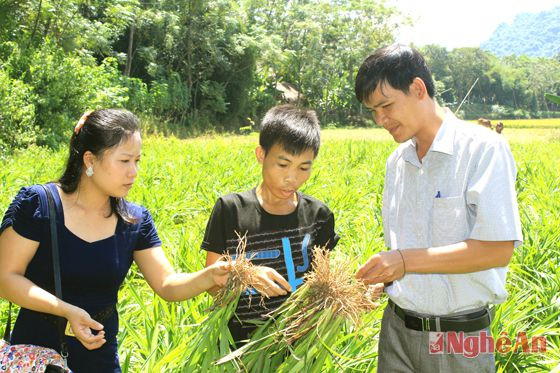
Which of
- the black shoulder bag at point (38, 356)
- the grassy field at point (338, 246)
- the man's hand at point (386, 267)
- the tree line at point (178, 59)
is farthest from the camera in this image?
the tree line at point (178, 59)

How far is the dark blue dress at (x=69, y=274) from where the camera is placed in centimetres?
143

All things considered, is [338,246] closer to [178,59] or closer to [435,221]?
[435,221]

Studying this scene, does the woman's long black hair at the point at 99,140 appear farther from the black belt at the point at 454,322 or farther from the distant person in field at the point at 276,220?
the black belt at the point at 454,322

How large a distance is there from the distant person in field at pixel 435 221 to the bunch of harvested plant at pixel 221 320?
0.96 feet

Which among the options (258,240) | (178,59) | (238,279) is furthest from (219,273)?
(178,59)

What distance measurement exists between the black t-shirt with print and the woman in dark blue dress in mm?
164

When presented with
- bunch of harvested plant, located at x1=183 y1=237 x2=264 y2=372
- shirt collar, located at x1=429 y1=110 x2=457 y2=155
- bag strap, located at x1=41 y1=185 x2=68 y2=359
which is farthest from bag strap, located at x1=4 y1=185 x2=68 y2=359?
shirt collar, located at x1=429 y1=110 x2=457 y2=155

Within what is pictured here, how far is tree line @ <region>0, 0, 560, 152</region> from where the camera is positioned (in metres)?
10.3

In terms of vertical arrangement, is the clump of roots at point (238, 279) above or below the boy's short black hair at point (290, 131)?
below

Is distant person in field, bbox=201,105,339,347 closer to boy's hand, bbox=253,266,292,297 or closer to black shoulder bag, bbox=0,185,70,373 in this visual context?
boy's hand, bbox=253,266,292,297

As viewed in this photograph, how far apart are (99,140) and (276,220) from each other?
0.53 meters

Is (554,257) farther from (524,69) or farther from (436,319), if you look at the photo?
(524,69)

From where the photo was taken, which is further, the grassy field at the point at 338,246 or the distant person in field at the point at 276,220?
the grassy field at the point at 338,246

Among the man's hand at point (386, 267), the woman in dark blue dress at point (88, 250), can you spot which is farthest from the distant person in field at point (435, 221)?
the woman in dark blue dress at point (88, 250)
